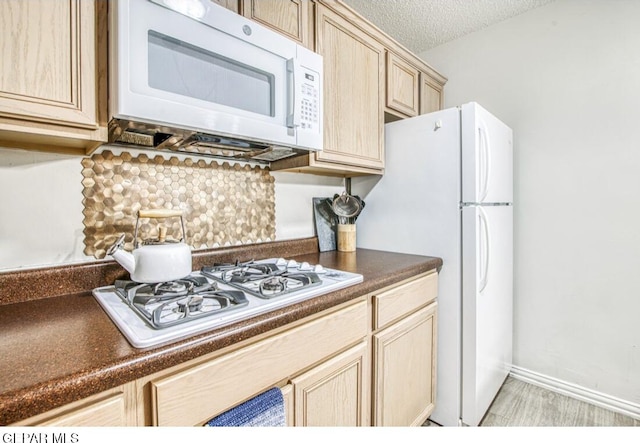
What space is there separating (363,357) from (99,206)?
1096mm

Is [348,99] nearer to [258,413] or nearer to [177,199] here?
[177,199]

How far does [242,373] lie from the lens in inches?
31.7

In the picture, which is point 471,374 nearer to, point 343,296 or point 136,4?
point 343,296

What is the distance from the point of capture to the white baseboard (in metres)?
1.73

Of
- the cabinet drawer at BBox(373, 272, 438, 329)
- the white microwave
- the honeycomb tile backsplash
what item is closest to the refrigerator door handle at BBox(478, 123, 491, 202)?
the cabinet drawer at BBox(373, 272, 438, 329)

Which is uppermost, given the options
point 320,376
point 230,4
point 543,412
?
point 230,4

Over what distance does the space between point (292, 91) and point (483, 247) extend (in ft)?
3.78

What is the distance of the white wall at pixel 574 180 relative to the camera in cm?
172

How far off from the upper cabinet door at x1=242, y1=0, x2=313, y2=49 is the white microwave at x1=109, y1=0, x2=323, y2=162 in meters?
0.13

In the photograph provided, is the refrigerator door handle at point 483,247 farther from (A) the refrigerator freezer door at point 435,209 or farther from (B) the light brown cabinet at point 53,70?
(B) the light brown cabinet at point 53,70

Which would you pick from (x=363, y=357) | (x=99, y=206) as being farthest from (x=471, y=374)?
(x=99, y=206)

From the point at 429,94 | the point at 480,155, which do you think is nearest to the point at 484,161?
the point at 480,155

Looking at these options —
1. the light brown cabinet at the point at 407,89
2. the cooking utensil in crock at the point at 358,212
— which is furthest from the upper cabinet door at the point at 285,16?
the cooking utensil in crock at the point at 358,212

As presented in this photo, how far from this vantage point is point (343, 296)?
1075mm
